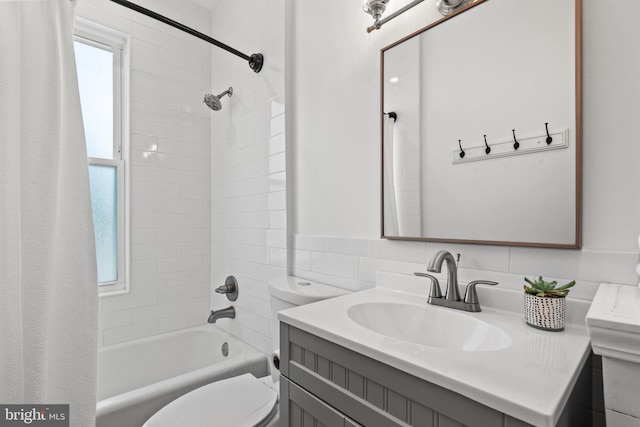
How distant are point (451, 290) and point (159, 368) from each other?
6.44ft

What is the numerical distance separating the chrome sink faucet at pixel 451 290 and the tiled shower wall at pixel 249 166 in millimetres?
892

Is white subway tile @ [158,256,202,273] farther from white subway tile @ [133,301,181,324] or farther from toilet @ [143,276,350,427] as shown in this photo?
toilet @ [143,276,350,427]

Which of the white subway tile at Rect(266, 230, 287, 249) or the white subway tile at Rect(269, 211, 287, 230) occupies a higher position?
the white subway tile at Rect(269, 211, 287, 230)

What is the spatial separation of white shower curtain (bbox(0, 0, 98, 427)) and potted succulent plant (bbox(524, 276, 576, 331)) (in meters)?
1.38

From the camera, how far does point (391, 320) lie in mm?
1033

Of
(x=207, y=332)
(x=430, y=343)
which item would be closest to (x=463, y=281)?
(x=430, y=343)

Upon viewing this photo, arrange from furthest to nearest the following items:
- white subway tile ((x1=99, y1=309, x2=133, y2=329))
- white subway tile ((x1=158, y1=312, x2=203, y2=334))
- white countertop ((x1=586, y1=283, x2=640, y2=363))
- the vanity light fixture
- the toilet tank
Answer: white subway tile ((x1=158, y1=312, x2=203, y2=334))
white subway tile ((x1=99, y1=309, x2=133, y2=329))
the toilet tank
the vanity light fixture
white countertop ((x1=586, y1=283, x2=640, y2=363))

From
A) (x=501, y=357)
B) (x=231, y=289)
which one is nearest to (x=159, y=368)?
(x=231, y=289)

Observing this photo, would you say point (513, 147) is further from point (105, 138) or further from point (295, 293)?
point (105, 138)

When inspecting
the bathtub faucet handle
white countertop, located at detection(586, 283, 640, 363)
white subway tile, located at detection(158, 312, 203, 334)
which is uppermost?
white countertop, located at detection(586, 283, 640, 363)

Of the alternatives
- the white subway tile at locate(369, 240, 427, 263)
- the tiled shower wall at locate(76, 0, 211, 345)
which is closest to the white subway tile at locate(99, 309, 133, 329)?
the tiled shower wall at locate(76, 0, 211, 345)

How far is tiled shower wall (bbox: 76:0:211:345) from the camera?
2.08 m

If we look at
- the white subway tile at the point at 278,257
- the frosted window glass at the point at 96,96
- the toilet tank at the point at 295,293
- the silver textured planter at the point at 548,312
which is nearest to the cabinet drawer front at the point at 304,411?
the toilet tank at the point at 295,293

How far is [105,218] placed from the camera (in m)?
2.04
